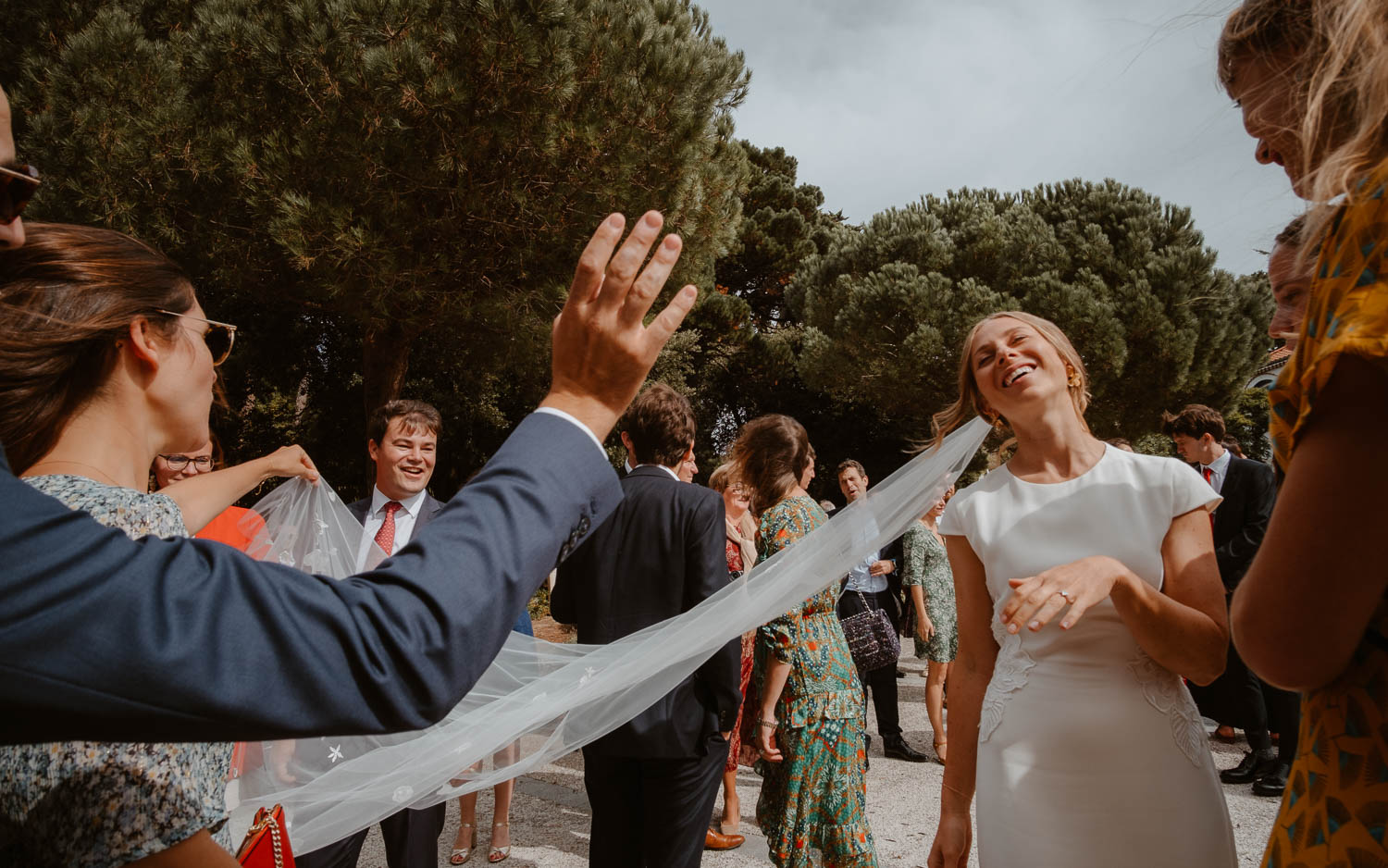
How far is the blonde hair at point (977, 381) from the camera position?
237 cm

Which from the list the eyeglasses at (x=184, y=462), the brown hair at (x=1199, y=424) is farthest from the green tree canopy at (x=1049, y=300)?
the eyeglasses at (x=184, y=462)

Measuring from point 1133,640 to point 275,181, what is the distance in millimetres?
8720

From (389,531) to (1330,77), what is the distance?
3.64m

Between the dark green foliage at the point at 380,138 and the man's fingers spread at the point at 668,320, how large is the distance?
26.1ft

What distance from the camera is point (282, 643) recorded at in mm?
674

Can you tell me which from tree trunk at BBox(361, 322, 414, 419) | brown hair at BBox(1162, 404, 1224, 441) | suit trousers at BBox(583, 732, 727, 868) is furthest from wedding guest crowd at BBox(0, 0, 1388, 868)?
tree trunk at BBox(361, 322, 414, 419)

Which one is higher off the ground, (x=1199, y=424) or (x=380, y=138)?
(x=1199, y=424)

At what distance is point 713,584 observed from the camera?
10.2 ft

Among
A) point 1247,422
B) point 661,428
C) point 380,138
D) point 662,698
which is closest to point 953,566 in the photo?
point 662,698

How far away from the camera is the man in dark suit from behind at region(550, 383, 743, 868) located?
2961 mm

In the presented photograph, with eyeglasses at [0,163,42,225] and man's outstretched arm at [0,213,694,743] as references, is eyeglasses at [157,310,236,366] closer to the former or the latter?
eyeglasses at [0,163,42,225]

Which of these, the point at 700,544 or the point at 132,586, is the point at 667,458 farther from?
the point at 132,586

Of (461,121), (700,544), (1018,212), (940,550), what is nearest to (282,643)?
(700,544)

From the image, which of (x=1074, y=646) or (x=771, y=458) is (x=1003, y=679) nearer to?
(x=1074, y=646)
